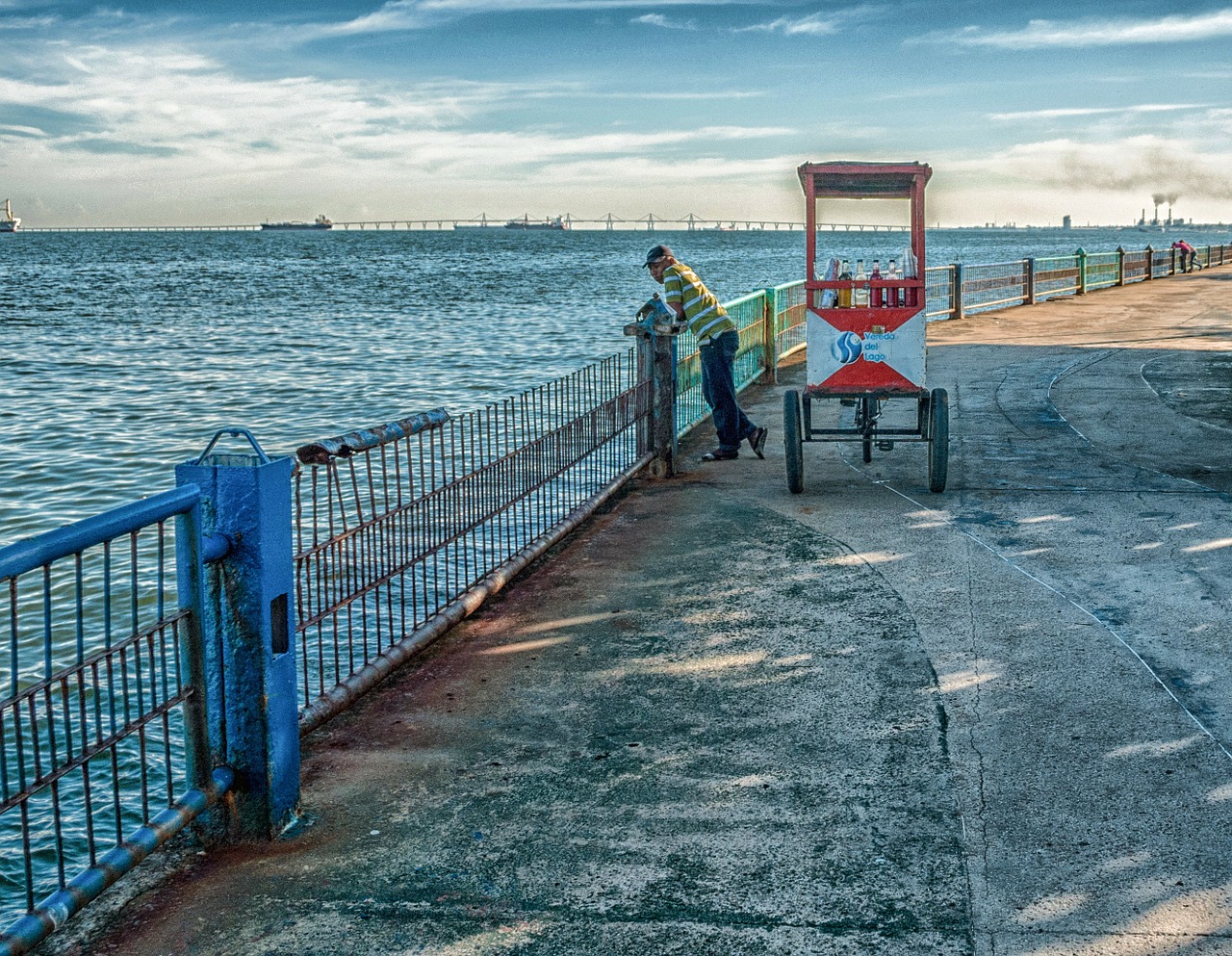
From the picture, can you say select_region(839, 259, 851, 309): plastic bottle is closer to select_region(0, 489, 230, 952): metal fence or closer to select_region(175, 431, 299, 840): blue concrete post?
select_region(0, 489, 230, 952): metal fence

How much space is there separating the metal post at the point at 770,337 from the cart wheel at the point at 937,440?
22.3 ft

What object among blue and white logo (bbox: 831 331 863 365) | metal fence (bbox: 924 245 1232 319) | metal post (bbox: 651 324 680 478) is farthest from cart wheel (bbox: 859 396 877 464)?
metal fence (bbox: 924 245 1232 319)

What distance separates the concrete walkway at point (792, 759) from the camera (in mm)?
3895

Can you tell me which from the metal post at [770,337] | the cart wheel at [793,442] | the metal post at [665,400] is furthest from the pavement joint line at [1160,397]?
the metal post at [665,400]

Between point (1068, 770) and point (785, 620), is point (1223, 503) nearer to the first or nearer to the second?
point (785, 620)

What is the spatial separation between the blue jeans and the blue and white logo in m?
1.71

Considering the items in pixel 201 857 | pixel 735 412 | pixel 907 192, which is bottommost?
pixel 201 857

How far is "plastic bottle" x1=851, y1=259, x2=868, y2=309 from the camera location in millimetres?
9453

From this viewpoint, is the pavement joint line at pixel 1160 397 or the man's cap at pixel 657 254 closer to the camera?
the man's cap at pixel 657 254

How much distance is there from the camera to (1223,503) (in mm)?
9273

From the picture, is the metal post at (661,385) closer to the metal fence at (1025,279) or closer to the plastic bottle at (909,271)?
the plastic bottle at (909,271)

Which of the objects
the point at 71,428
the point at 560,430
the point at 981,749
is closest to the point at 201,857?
the point at 981,749

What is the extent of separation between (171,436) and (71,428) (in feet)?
6.63

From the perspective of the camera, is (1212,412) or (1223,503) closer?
(1223,503)
